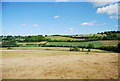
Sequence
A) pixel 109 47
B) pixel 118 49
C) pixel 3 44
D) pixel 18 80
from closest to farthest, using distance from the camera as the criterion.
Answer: pixel 18 80
pixel 118 49
pixel 109 47
pixel 3 44

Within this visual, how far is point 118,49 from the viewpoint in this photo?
2830 cm

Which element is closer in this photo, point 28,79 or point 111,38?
point 28,79

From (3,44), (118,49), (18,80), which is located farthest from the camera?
(3,44)

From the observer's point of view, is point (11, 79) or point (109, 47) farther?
point (109, 47)

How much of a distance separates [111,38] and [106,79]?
36.1m

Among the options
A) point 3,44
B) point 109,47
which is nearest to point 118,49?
point 109,47

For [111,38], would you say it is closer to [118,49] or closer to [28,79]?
[118,49]

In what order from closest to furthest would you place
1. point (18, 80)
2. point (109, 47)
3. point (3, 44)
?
point (18, 80)
point (109, 47)
point (3, 44)

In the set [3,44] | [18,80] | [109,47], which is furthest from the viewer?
[3,44]

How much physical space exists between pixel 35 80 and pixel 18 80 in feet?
3.75

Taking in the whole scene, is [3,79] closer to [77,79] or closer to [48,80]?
[48,80]

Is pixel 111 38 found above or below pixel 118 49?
above

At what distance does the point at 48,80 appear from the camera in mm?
7828

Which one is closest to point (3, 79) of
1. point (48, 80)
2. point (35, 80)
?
point (35, 80)
